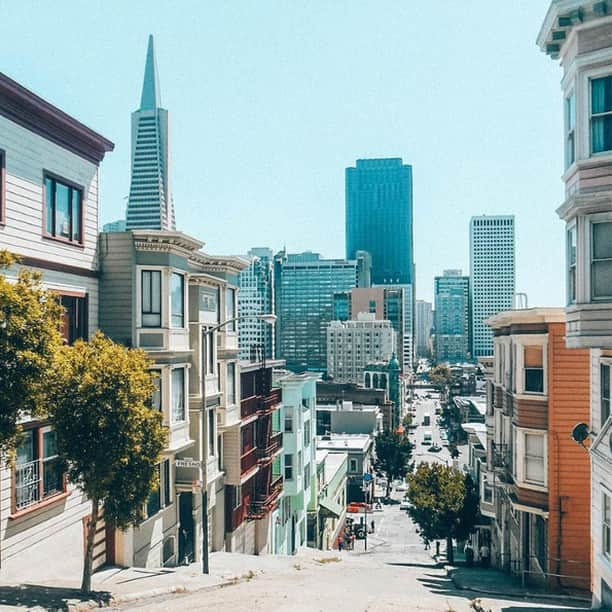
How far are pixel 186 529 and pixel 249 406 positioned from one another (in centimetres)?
788

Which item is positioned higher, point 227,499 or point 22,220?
point 22,220

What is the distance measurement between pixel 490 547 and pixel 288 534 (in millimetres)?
11817

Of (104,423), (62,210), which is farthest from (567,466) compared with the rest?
(62,210)

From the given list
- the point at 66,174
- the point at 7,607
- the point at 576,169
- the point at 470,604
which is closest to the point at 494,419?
the point at 470,604

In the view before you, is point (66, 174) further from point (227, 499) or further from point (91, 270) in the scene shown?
point (227, 499)

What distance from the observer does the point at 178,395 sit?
2327cm

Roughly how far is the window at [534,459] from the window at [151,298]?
14017mm

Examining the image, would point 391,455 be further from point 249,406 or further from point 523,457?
point 523,457

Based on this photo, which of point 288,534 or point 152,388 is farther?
point 288,534

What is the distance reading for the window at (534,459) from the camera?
80.0 ft

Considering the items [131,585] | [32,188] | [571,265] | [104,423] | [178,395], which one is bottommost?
[131,585]

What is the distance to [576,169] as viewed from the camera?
1458cm

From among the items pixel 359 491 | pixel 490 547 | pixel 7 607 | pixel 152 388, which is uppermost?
pixel 152 388

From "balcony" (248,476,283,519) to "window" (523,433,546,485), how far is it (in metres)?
14.0
